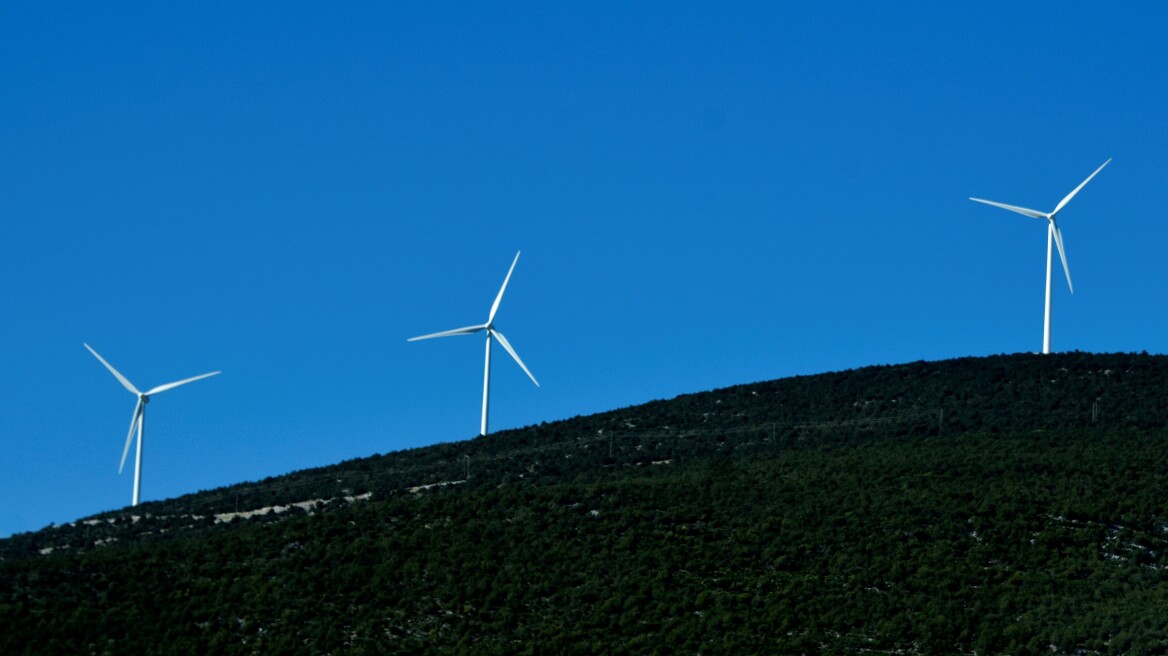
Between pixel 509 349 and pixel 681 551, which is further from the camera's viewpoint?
pixel 509 349

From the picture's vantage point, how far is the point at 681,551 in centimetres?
6538

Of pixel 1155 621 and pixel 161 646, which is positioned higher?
pixel 161 646

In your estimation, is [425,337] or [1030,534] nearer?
[1030,534]

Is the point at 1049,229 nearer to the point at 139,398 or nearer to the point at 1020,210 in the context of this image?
the point at 1020,210

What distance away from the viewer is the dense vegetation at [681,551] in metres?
58.0

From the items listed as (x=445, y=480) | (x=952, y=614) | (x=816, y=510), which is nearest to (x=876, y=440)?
(x=816, y=510)

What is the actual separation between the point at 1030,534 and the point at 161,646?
30414mm

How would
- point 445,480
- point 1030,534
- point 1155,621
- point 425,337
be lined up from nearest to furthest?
point 1155,621 → point 1030,534 → point 445,480 → point 425,337

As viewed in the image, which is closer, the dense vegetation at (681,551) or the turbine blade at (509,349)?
the dense vegetation at (681,551)

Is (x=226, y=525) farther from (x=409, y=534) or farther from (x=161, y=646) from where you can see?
(x=161, y=646)

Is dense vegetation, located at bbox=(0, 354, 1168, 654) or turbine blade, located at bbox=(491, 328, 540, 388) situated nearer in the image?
dense vegetation, located at bbox=(0, 354, 1168, 654)

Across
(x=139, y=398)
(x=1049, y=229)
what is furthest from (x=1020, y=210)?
(x=139, y=398)

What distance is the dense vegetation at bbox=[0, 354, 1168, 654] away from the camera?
58.0 metres

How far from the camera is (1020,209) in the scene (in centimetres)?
10088
